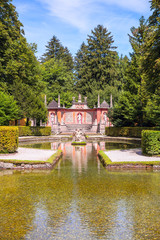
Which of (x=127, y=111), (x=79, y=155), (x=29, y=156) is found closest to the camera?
(x=29, y=156)

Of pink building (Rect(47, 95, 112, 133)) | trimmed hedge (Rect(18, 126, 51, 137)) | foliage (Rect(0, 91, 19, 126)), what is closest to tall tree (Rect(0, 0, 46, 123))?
trimmed hedge (Rect(18, 126, 51, 137))

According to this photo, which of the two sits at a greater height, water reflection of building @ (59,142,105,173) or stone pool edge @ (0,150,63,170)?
stone pool edge @ (0,150,63,170)

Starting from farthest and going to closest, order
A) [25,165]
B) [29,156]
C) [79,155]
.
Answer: [79,155]
[29,156]
[25,165]

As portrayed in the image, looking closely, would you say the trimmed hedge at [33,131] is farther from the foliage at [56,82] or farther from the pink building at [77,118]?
the foliage at [56,82]

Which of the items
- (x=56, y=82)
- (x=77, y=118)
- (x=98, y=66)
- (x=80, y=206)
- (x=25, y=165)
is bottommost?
(x=80, y=206)

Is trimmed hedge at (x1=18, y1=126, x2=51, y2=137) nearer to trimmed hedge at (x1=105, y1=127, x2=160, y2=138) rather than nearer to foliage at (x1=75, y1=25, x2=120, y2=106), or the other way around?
trimmed hedge at (x1=105, y1=127, x2=160, y2=138)

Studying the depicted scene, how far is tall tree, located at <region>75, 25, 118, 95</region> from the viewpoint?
188 ft

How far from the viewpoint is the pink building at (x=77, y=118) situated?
41.6 meters

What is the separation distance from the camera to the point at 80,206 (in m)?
5.64

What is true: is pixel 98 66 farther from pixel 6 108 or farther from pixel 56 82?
pixel 6 108

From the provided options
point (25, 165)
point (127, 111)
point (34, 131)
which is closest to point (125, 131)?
point (127, 111)

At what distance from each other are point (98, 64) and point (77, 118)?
19.2 m

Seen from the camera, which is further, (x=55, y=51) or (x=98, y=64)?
(x=55, y=51)

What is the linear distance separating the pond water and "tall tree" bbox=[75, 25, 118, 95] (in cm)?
4837
